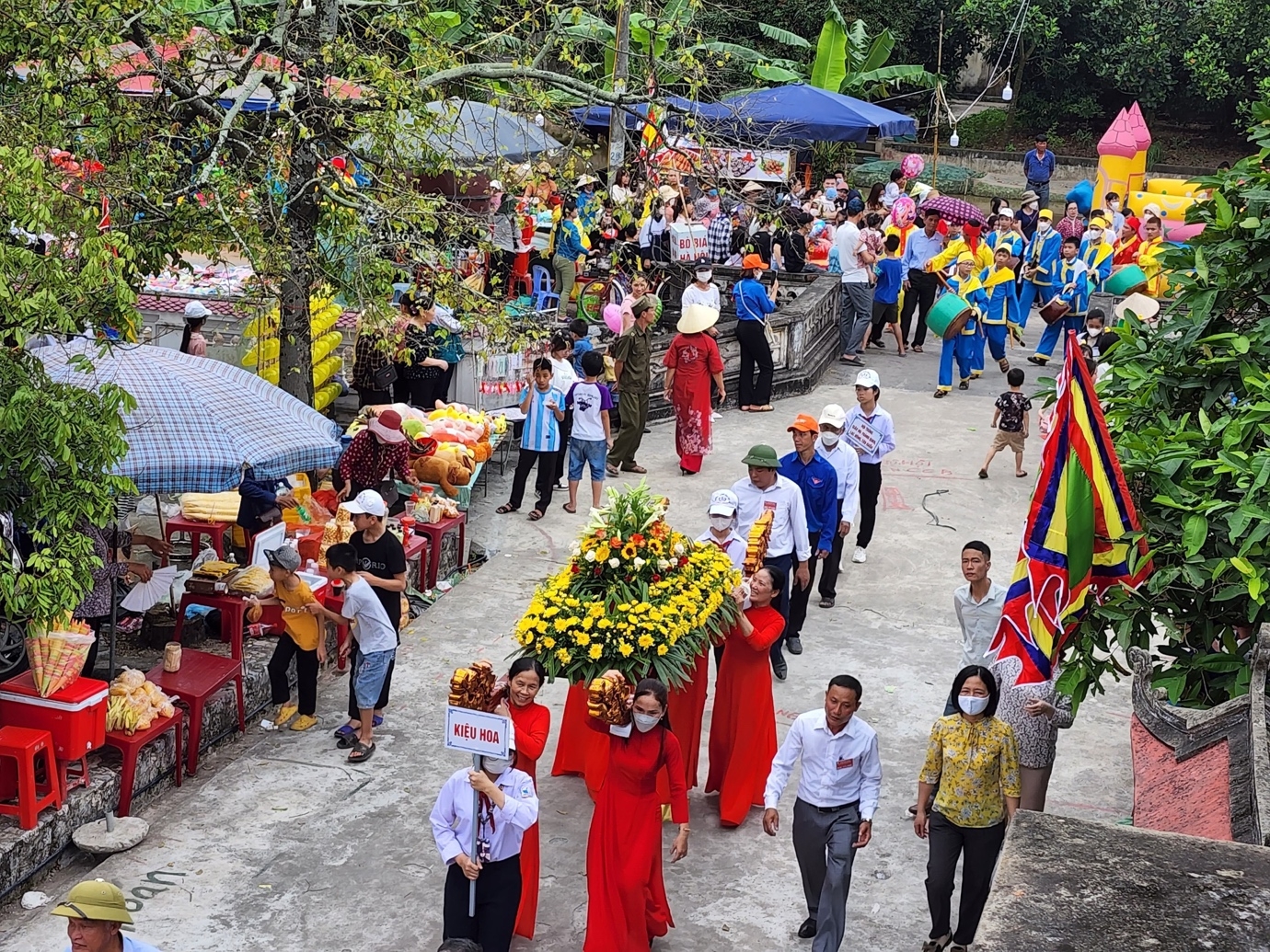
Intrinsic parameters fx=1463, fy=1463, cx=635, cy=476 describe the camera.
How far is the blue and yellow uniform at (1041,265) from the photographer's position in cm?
2102

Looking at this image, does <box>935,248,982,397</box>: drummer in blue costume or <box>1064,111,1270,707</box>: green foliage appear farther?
<box>935,248,982,397</box>: drummer in blue costume

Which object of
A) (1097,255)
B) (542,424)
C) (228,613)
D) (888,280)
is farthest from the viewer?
(888,280)

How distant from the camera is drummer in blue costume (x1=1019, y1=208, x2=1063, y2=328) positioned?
2103 centimetres

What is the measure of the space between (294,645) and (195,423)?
5.12 feet

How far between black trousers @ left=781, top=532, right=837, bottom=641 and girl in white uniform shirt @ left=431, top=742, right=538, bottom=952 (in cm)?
446

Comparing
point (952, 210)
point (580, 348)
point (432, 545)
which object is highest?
point (952, 210)

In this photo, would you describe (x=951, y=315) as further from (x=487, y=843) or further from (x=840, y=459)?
(x=487, y=843)

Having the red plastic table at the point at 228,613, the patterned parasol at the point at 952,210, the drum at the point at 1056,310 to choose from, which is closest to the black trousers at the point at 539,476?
the red plastic table at the point at 228,613

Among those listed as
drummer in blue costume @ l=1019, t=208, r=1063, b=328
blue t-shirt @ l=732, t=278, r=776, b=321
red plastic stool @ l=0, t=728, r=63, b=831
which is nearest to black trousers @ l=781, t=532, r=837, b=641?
red plastic stool @ l=0, t=728, r=63, b=831

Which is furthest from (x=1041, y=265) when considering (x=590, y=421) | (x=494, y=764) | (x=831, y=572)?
(x=494, y=764)

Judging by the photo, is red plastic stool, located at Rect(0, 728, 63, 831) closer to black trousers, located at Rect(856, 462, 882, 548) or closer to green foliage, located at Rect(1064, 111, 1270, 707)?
green foliage, located at Rect(1064, 111, 1270, 707)

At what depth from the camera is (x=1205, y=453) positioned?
6.59 meters

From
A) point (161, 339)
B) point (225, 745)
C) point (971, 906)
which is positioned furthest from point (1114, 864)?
point (161, 339)

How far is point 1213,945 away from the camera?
3322mm
